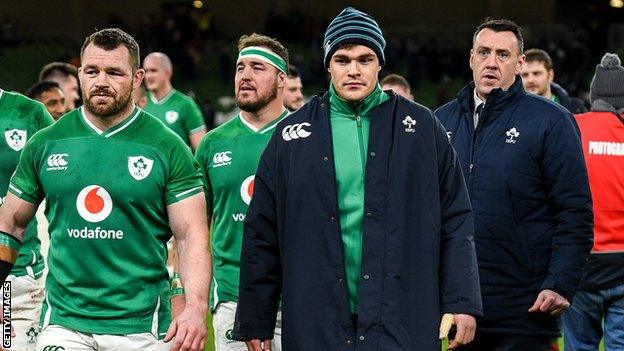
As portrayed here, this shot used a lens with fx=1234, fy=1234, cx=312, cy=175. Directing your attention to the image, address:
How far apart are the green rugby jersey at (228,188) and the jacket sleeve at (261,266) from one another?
1.81 metres

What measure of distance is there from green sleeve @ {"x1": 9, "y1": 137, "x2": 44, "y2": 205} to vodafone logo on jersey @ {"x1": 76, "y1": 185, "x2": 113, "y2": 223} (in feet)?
0.91

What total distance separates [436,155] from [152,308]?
1585mm

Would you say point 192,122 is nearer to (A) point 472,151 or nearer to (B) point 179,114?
(B) point 179,114

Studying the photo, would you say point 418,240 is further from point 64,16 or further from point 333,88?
point 64,16

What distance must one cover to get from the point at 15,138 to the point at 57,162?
185 cm

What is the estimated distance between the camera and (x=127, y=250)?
5672 mm

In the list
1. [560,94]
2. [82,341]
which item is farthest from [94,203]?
→ [560,94]

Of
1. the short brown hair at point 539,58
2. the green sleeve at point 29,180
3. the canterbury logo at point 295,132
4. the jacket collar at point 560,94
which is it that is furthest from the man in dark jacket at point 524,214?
the jacket collar at point 560,94

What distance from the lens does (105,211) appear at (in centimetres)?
562

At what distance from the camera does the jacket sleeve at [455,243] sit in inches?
197

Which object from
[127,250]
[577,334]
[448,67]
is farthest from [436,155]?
[448,67]

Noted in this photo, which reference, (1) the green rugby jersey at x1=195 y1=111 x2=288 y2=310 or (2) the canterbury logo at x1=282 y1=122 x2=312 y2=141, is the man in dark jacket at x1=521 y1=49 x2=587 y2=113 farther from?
(2) the canterbury logo at x1=282 y1=122 x2=312 y2=141

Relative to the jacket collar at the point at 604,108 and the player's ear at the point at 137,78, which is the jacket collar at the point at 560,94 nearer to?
the jacket collar at the point at 604,108

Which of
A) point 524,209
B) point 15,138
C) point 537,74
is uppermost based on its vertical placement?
point 537,74
